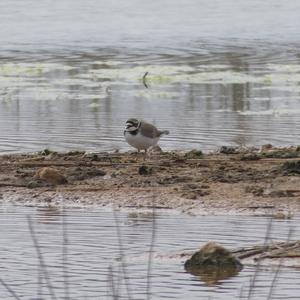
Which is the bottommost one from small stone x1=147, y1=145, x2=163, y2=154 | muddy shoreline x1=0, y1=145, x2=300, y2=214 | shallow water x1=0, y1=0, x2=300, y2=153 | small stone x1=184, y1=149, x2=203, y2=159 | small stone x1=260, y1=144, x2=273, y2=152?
muddy shoreline x1=0, y1=145, x2=300, y2=214

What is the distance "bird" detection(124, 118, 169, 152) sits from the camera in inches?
529

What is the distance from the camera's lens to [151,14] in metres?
40.7

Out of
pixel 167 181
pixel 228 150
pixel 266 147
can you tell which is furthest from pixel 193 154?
pixel 167 181

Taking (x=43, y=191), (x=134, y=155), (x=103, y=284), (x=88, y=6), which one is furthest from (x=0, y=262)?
(x=88, y=6)

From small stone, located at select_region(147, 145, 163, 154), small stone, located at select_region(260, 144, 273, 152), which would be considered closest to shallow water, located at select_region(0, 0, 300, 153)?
small stone, located at select_region(260, 144, 273, 152)

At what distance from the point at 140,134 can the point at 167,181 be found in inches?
45.9

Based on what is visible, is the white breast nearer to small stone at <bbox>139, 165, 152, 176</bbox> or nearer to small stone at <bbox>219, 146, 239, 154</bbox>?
small stone at <bbox>139, 165, 152, 176</bbox>

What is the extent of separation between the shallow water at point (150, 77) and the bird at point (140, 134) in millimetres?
1541

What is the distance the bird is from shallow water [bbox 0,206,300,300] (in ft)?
7.07

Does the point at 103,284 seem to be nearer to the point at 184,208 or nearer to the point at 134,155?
the point at 184,208

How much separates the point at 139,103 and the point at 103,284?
1076 centimetres

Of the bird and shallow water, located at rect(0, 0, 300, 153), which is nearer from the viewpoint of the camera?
the bird

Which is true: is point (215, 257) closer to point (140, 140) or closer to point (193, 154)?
point (140, 140)

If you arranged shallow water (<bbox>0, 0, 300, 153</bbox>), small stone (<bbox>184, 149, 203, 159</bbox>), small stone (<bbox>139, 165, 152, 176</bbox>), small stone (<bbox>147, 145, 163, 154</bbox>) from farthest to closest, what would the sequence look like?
1. shallow water (<bbox>0, 0, 300, 153</bbox>)
2. small stone (<bbox>147, 145, 163, 154</bbox>)
3. small stone (<bbox>184, 149, 203, 159</bbox>)
4. small stone (<bbox>139, 165, 152, 176</bbox>)
